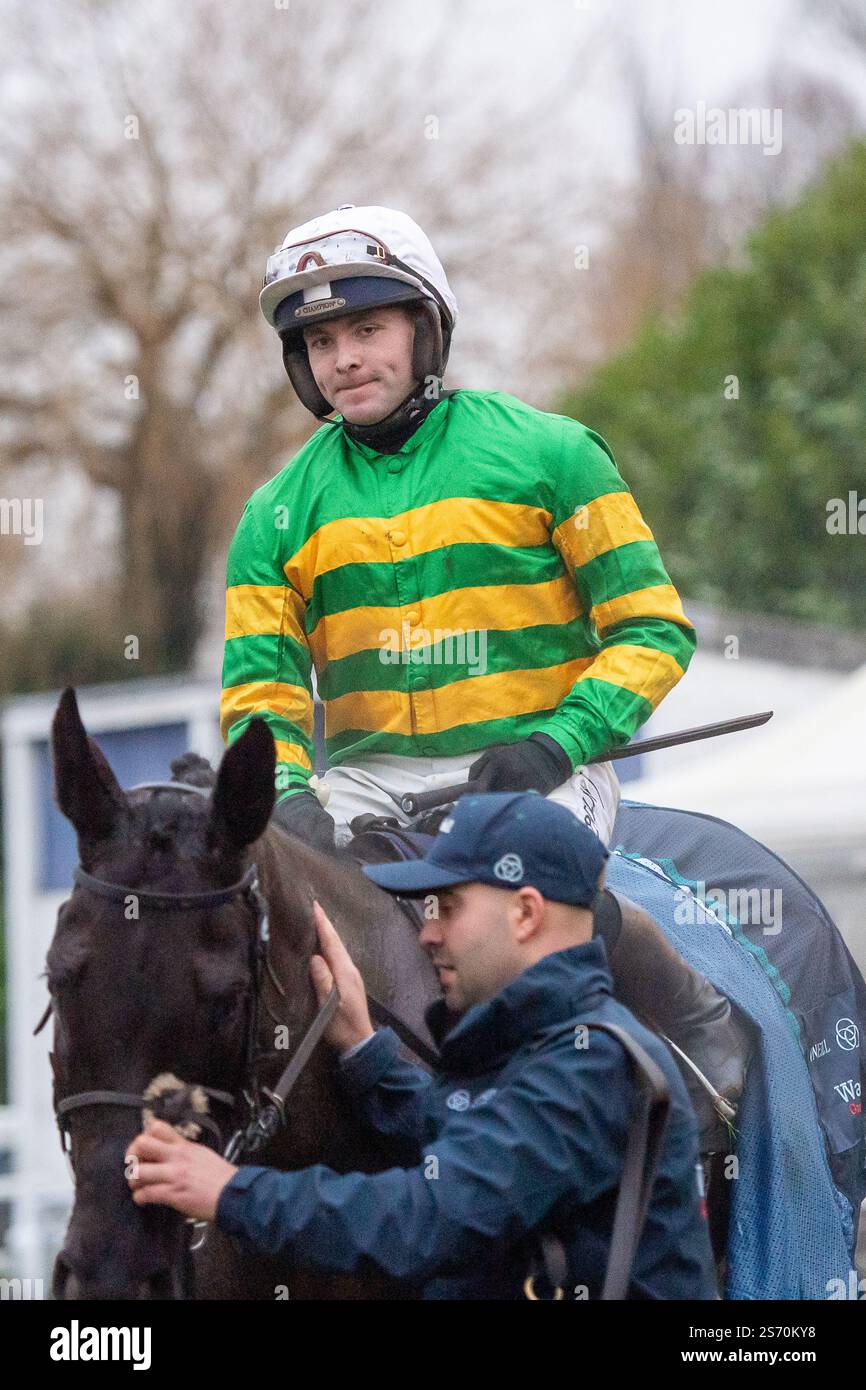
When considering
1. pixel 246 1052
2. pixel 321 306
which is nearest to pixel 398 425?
pixel 321 306

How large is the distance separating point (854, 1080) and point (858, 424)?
25.8 ft

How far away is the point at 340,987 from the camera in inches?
95.2

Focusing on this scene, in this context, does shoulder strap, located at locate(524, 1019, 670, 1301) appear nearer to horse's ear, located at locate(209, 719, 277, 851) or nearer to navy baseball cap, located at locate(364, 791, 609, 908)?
navy baseball cap, located at locate(364, 791, 609, 908)

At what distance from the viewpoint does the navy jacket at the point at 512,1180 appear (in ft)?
6.71

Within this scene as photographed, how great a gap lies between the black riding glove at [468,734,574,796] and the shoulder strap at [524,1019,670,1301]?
23.7 inches

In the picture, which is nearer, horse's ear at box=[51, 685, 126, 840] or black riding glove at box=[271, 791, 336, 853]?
horse's ear at box=[51, 685, 126, 840]

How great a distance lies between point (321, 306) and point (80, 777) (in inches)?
38.3

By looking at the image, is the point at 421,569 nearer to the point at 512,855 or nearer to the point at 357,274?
the point at 357,274

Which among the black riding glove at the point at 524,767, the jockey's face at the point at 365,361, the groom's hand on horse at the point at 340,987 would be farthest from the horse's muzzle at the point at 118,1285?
the jockey's face at the point at 365,361

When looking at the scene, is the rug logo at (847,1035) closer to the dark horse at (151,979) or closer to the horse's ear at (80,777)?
the dark horse at (151,979)

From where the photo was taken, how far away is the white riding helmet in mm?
2809

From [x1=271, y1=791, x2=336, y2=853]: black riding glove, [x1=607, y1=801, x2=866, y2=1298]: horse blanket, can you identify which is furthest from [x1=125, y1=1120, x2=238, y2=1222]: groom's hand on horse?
[x1=607, y1=801, x2=866, y2=1298]: horse blanket

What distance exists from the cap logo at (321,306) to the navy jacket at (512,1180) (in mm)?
1096

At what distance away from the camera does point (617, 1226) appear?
2.12 m
